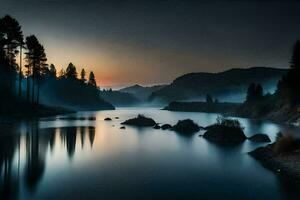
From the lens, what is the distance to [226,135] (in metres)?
52.7

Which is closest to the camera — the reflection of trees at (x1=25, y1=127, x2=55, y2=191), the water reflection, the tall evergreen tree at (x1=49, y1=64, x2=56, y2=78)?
the water reflection

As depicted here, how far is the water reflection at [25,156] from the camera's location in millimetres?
23188

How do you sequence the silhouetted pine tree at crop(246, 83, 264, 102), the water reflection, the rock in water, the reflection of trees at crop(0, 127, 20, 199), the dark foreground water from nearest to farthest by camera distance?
the reflection of trees at crop(0, 127, 20, 199) → the dark foreground water → the water reflection → the rock in water → the silhouetted pine tree at crop(246, 83, 264, 102)

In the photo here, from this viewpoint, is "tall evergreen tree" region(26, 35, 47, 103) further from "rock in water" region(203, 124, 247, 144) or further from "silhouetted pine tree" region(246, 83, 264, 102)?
"silhouetted pine tree" region(246, 83, 264, 102)

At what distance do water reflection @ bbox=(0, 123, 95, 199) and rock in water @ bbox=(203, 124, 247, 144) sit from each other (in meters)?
19.1

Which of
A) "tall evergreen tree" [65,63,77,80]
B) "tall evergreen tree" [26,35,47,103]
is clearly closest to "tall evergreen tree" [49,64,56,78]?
"tall evergreen tree" [65,63,77,80]

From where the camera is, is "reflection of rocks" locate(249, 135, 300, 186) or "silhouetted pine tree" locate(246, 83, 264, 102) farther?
"silhouetted pine tree" locate(246, 83, 264, 102)

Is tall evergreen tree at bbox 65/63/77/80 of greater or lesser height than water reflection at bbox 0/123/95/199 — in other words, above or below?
above

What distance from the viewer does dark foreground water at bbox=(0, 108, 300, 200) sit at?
2206cm

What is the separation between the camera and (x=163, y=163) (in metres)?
33.5

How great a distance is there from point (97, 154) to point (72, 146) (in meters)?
6.68

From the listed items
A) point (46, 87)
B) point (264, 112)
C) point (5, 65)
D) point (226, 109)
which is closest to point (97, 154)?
point (5, 65)

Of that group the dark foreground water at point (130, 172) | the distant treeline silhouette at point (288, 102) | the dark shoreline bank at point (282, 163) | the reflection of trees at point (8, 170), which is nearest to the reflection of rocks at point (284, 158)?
the dark shoreline bank at point (282, 163)

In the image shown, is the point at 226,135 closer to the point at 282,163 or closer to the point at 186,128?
the point at 186,128
